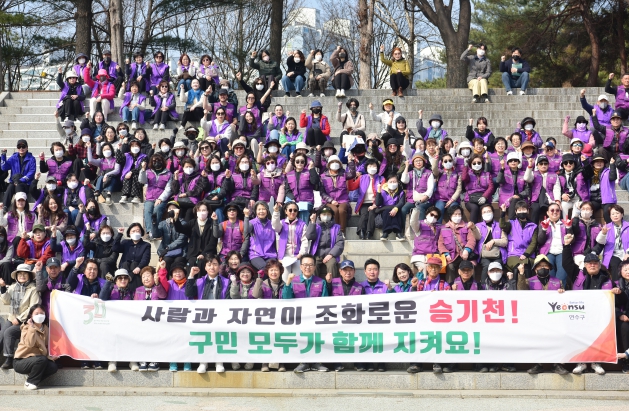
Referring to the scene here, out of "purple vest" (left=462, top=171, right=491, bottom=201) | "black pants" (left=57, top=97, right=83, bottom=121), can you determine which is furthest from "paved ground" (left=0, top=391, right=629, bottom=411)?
"black pants" (left=57, top=97, right=83, bottom=121)

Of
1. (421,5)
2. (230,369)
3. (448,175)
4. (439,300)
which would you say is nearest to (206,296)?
(230,369)

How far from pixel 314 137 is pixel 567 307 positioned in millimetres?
7716

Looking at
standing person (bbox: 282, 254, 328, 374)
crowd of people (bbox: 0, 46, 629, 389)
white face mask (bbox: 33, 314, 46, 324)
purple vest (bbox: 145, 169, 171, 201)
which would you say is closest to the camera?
white face mask (bbox: 33, 314, 46, 324)

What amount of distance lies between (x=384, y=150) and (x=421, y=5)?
54.3 ft

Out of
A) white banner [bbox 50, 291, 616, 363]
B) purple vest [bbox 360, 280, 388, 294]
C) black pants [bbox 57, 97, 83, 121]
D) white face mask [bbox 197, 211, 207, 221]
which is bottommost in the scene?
white banner [bbox 50, 291, 616, 363]

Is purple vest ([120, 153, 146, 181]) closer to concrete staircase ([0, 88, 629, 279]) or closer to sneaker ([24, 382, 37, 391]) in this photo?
concrete staircase ([0, 88, 629, 279])

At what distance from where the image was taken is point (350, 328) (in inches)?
440

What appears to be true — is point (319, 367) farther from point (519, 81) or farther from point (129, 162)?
point (519, 81)

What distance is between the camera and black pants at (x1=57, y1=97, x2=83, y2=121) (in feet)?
65.3

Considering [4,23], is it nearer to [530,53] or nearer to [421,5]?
[421,5]

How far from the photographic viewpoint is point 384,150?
16.1 m

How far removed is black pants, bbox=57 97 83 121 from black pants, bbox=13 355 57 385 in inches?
392

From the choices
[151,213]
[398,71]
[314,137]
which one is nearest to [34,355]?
[151,213]

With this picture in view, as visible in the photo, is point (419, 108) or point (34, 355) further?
point (419, 108)
